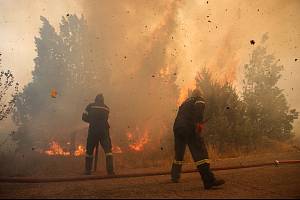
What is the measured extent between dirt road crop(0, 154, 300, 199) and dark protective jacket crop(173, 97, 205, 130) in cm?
129

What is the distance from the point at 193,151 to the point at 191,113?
90 cm

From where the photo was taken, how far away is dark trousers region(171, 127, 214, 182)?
22.1 feet

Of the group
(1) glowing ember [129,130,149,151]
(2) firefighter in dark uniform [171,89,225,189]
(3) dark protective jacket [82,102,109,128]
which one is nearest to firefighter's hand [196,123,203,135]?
(2) firefighter in dark uniform [171,89,225,189]

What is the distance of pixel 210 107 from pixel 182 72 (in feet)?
34.2

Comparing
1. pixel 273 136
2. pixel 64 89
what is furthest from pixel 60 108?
pixel 273 136

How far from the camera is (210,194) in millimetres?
6059

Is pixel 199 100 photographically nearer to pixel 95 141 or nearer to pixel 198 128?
pixel 198 128

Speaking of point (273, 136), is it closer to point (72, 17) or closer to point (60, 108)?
point (60, 108)

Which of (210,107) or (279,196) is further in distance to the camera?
(210,107)

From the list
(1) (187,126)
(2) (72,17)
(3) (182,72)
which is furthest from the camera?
(3) (182,72)

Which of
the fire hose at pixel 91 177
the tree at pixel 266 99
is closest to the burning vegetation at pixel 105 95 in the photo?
the tree at pixel 266 99

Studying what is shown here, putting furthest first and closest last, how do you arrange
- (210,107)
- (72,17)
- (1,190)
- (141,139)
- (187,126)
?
(72,17), (141,139), (210,107), (187,126), (1,190)

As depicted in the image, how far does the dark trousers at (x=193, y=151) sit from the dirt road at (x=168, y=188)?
288 millimetres

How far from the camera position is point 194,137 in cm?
733
